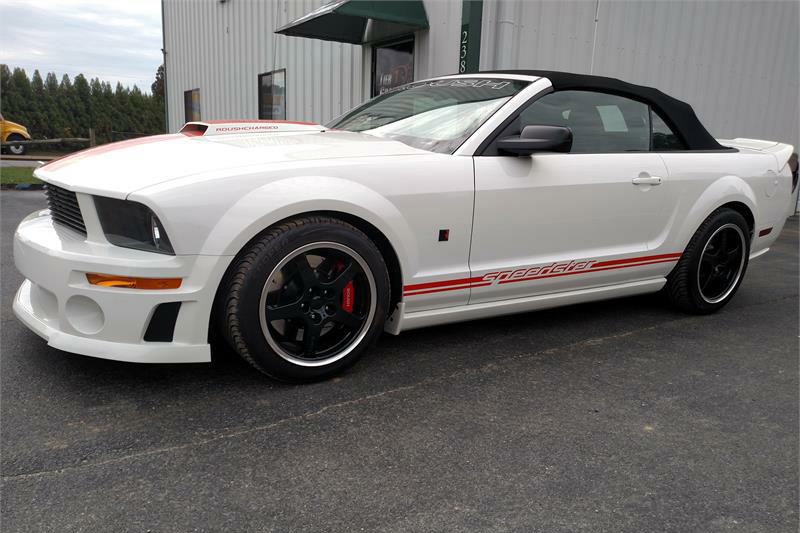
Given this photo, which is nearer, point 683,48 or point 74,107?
point 683,48

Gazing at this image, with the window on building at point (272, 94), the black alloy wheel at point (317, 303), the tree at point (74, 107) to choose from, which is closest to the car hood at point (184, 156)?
the black alloy wheel at point (317, 303)

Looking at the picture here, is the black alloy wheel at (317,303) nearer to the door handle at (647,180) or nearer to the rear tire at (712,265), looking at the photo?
the door handle at (647,180)

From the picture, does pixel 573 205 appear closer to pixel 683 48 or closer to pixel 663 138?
pixel 663 138

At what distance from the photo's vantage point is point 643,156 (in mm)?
3518

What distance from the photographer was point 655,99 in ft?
12.4

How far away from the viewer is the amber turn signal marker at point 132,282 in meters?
2.24

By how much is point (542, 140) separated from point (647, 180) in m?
0.96

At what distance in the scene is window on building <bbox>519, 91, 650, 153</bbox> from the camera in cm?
325

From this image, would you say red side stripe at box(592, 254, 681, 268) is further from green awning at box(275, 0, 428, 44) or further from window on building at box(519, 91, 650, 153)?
green awning at box(275, 0, 428, 44)

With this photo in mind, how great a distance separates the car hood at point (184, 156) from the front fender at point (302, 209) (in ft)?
0.43

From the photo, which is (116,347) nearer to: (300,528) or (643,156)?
(300,528)

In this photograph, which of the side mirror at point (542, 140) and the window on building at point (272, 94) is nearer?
the side mirror at point (542, 140)

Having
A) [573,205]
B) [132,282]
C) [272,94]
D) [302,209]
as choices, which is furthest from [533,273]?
[272,94]

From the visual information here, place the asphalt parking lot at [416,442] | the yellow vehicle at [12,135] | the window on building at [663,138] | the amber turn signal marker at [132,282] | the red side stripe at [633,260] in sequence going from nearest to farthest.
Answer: the asphalt parking lot at [416,442] → the amber turn signal marker at [132,282] → the red side stripe at [633,260] → the window on building at [663,138] → the yellow vehicle at [12,135]
